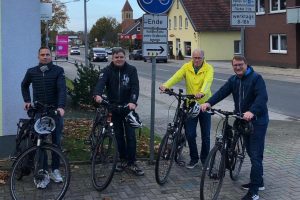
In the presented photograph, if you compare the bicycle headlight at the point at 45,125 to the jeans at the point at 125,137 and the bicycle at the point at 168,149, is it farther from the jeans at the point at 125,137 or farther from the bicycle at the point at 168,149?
the bicycle at the point at 168,149

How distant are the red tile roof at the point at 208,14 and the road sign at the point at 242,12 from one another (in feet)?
156

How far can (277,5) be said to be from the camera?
122 ft

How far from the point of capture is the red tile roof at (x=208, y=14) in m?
55.8

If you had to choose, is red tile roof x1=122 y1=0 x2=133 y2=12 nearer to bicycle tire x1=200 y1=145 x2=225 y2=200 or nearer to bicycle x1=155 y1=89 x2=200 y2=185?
bicycle x1=155 y1=89 x2=200 y2=185

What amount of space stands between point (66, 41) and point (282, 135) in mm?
33490

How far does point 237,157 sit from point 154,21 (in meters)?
2.39

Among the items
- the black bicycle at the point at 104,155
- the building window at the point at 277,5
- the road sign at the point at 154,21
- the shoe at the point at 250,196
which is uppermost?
the building window at the point at 277,5

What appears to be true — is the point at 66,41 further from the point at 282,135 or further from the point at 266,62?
the point at 282,135

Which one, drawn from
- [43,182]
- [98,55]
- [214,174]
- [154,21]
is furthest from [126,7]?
[214,174]

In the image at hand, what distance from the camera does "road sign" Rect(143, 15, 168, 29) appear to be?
7324 mm

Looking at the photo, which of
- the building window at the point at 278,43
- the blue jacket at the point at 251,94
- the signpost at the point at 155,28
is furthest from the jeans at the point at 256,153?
the building window at the point at 278,43

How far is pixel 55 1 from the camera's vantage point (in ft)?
210

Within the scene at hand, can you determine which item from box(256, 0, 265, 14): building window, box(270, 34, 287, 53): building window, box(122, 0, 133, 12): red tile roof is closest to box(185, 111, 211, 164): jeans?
box(270, 34, 287, 53): building window

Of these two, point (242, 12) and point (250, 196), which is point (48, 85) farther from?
point (242, 12)
